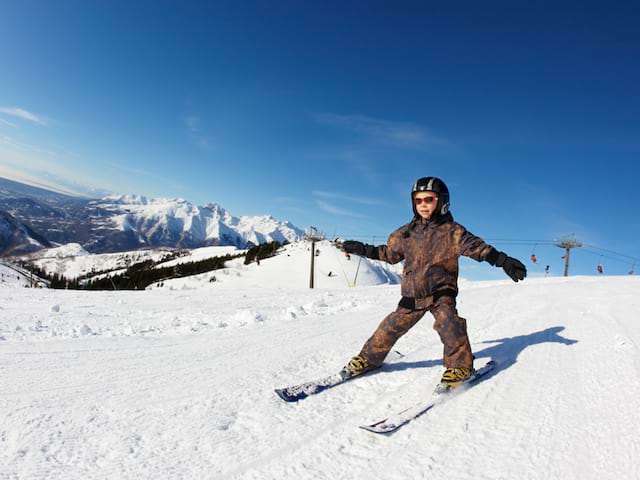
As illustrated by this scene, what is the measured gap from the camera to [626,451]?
6.88 ft

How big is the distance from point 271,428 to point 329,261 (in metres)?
66.5

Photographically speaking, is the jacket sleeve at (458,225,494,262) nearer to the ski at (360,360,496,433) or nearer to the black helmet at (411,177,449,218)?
the black helmet at (411,177,449,218)

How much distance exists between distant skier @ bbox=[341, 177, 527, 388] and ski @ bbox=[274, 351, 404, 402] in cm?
11

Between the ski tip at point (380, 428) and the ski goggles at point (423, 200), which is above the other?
the ski goggles at point (423, 200)

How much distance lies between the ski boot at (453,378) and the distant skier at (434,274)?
1.3 inches

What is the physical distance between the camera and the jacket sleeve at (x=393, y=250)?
13.0 feet

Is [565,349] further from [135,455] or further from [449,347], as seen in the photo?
[135,455]

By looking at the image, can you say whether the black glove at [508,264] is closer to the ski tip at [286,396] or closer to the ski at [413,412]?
the ski at [413,412]

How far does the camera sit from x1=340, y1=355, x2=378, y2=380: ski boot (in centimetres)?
329

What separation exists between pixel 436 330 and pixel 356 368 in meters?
0.90

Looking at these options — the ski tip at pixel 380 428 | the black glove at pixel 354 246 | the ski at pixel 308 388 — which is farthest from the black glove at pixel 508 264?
the ski tip at pixel 380 428

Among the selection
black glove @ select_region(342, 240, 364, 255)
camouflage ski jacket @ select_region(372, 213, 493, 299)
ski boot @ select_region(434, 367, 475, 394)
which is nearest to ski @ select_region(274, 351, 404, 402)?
ski boot @ select_region(434, 367, 475, 394)

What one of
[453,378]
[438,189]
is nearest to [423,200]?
[438,189]

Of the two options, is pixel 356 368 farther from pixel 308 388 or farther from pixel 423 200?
pixel 423 200
